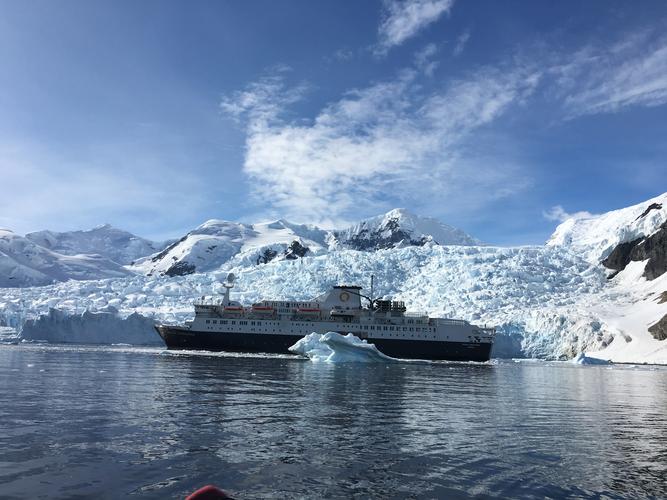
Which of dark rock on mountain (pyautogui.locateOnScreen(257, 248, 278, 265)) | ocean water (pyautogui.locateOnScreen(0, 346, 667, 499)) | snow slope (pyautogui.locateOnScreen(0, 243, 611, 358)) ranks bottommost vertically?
ocean water (pyautogui.locateOnScreen(0, 346, 667, 499))

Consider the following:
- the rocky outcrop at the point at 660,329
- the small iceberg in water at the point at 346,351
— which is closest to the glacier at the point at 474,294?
the rocky outcrop at the point at 660,329

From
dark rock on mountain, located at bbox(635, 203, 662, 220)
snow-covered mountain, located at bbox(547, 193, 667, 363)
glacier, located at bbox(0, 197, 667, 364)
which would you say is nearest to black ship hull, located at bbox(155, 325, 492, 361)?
glacier, located at bbox(0, 197, 667, 364)

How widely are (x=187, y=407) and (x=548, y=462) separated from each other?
33.4 ft

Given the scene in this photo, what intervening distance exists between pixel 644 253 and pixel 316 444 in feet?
388

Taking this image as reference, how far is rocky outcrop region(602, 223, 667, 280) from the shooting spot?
344 ft

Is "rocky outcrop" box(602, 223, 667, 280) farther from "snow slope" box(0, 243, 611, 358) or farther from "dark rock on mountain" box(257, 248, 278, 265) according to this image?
"dark rock on mountain" box(257, 248, 278, 265)

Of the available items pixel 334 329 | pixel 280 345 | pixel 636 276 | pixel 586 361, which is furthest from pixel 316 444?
pixel 636 276

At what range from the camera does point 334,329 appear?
200ft

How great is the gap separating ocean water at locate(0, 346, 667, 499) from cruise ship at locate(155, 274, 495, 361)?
3895 centimetres

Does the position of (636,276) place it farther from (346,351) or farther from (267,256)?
(267,256)

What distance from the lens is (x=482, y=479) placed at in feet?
29.3

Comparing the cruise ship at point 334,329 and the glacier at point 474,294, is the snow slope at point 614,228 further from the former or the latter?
the cruise ship at point 334,329

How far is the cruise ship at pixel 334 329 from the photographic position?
59656 millimetres

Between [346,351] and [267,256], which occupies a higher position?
[267,256]
